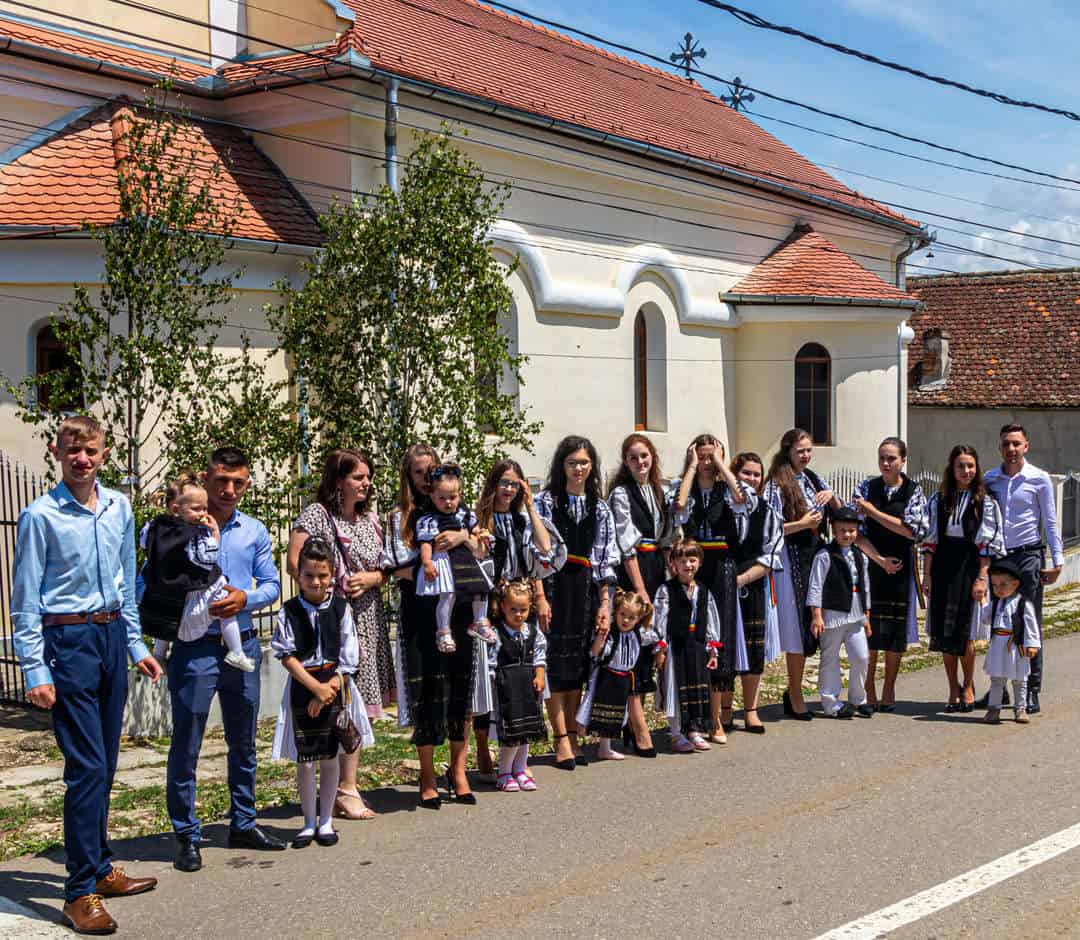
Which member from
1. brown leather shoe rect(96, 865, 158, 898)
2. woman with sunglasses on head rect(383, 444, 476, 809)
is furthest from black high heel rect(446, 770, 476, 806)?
brown leather shoe rect(96, 865, 158, 898)

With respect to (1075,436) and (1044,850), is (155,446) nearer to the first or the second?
(1044,850)

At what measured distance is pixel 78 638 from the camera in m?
5.24

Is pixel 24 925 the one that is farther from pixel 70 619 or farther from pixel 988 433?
pixel 988 433

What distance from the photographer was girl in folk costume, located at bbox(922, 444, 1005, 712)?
9156 millimetres

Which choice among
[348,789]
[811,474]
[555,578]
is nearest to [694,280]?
[811,474]

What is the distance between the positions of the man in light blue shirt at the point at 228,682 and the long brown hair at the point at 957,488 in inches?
209

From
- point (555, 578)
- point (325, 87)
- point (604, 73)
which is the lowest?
point (555, 578)

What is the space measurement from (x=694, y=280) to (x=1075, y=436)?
444 inches

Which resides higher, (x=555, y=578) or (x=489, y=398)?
(x=489, y=398)

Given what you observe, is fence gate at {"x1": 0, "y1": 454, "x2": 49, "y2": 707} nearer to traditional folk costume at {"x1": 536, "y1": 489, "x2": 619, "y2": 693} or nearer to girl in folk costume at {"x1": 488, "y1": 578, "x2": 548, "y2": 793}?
traditional folk costume at {"x1": 536, "y1": 489, "x2": 619, "y2": 693}

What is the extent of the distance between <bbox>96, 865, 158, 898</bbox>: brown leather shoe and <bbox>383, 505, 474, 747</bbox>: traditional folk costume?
69.8 inches

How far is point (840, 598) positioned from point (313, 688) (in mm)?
4264

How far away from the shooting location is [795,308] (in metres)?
21.4

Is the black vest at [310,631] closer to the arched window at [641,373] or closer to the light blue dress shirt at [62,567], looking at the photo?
the light blue dress shirt at [62,567]
